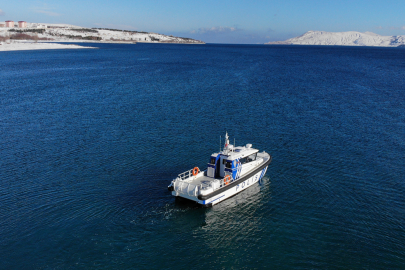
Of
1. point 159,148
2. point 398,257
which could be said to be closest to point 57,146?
point 159,148

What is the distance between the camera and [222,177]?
28.7 meters

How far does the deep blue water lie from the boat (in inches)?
38.8

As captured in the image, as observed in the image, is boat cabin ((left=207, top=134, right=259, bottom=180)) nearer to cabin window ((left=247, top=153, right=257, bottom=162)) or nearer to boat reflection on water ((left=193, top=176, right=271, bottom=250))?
cabin window ((left=247, top=153, right=257, bottom=162))

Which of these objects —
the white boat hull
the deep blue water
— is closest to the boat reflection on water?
the deep blue water

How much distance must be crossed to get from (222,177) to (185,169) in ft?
17.3

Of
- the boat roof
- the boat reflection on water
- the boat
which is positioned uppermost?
the boat roof

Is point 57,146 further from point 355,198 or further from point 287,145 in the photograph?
point 355,198

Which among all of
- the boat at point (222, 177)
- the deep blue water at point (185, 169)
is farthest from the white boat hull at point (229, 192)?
the deep blue water at point (185, 169)

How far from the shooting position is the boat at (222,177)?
83.9ft

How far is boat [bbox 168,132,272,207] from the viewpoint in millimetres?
25569

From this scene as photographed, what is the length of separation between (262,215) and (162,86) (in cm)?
5867

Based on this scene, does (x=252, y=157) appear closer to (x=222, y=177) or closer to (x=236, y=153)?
(x=236, y=153)

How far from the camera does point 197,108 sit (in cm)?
5697

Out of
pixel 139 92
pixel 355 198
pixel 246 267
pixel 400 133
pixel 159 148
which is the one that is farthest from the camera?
pixel 139 92
